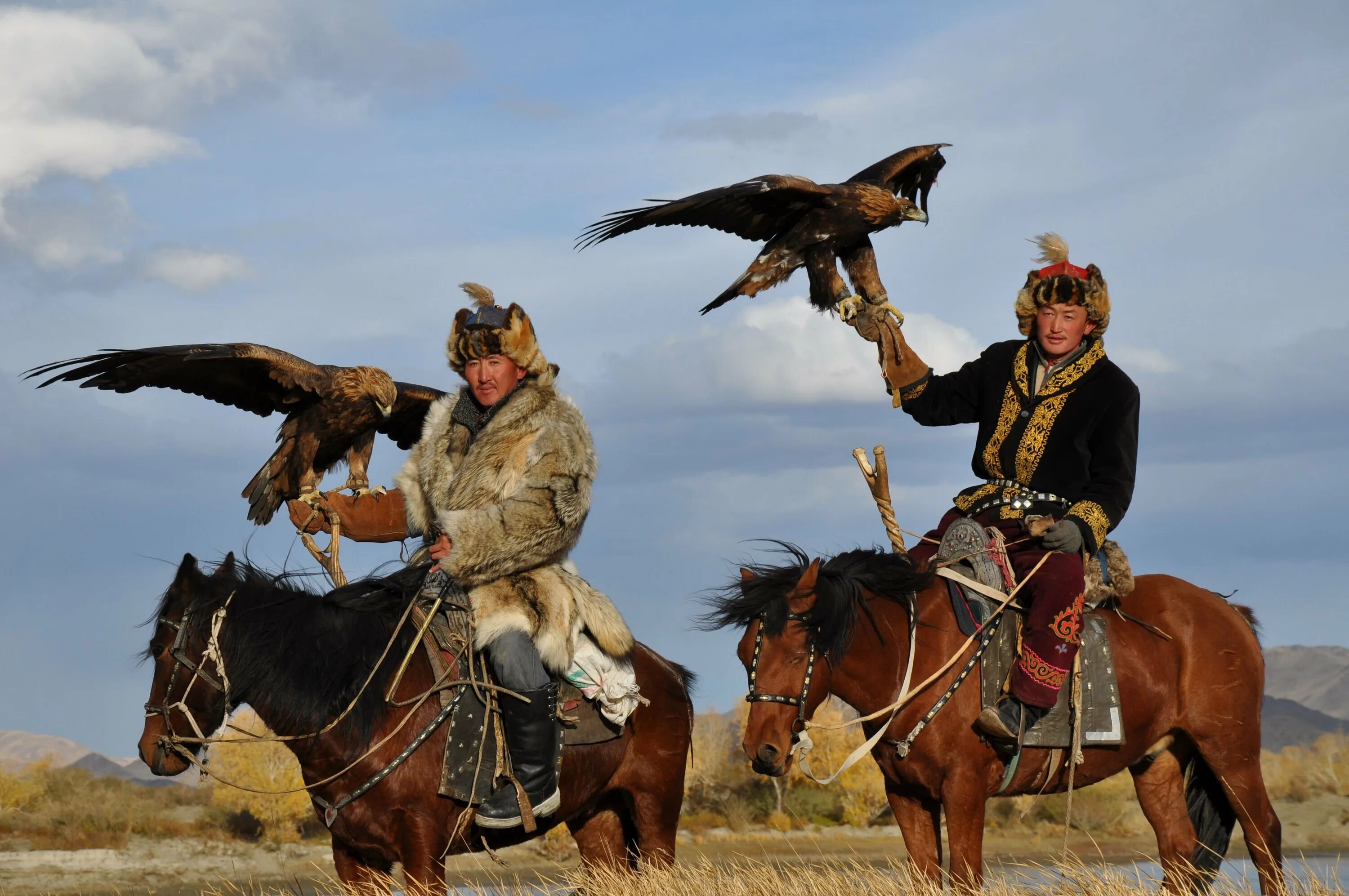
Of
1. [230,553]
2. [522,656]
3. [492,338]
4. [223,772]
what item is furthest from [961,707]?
[223,772]

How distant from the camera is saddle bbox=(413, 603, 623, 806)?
582 cm

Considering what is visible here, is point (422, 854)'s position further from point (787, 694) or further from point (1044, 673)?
point (1044, 673)

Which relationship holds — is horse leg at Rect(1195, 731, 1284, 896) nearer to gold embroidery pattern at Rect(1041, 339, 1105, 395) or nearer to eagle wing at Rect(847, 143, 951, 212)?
gold embroidery pattern at Rect(1041, 339, 1105, 395)

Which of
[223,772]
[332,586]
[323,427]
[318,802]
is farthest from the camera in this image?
[223,772]

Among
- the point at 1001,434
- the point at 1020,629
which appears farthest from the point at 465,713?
the point at 1001,434

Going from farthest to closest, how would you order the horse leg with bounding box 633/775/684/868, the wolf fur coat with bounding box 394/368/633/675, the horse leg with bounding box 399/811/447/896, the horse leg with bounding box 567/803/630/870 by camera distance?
the horse leg with bounding box 567/803/630/870 → the horse leg with bounding box 633/775/684/868 → the wolf fur coat with bounding box 394/368/633/675 → the horse leg with bounding box 399/811/447/896

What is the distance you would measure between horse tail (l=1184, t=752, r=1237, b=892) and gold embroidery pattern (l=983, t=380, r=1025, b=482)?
73.8 inches

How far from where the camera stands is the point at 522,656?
19.4 ft

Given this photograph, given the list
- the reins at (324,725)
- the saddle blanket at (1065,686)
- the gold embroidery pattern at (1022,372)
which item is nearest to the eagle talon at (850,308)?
the gold embroidery pattern at (1022,372)

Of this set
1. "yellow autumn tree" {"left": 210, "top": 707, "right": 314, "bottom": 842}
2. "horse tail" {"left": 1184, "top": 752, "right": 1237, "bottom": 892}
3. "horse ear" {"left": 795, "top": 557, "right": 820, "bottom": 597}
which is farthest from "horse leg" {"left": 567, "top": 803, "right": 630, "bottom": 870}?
"yellow autumn tree" {"left": 210, "top": 707, "right": 314, "bottom": 842}

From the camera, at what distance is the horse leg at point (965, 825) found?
5777 mm

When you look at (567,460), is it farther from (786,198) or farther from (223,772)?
(223,772)

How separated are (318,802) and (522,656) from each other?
1044 mm

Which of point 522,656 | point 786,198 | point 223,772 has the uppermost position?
point 786,198
